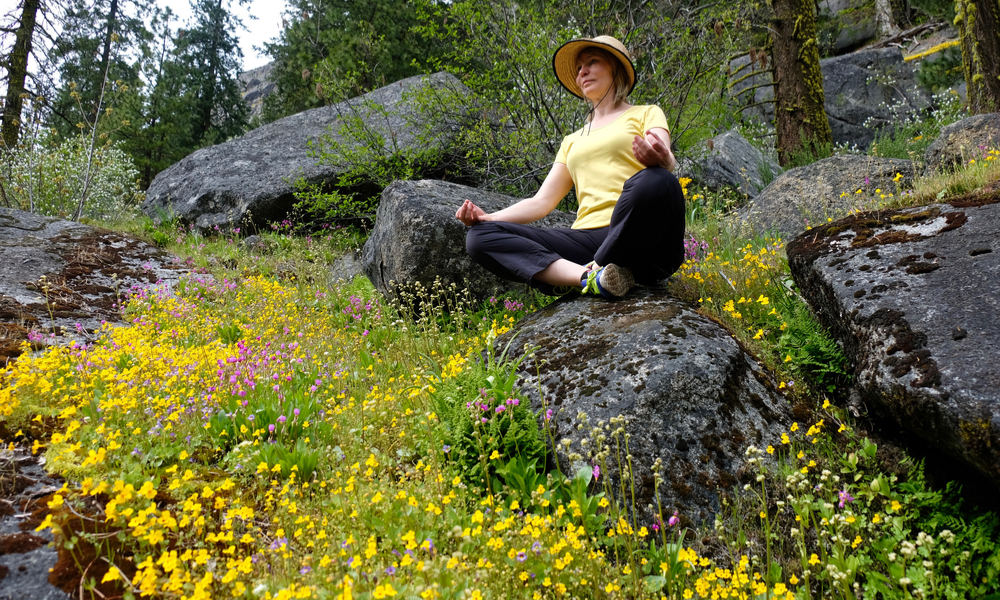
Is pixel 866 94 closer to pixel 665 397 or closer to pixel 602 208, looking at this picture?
pixel 602 208

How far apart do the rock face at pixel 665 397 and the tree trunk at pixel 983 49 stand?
6907 millimetres

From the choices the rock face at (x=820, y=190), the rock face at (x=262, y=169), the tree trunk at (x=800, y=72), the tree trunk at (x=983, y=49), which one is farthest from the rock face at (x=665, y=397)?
the tree trunk at (x=983, y=49)

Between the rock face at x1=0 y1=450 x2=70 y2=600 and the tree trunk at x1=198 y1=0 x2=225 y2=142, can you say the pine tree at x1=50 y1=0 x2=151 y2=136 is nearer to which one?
the tree trunk at x1=198 y1=0 x2=225 y2=142

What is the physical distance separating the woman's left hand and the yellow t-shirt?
0.39m

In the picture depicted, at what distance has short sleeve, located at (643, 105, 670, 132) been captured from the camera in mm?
3695

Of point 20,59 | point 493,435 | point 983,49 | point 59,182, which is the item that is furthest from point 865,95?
point 20,59

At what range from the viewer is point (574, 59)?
424cm

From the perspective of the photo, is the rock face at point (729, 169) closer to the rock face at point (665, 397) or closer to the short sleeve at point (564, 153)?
the short sleeve at point (564, 153)

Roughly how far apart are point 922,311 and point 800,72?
701 centimetres

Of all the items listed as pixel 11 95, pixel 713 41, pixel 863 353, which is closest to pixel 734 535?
pixel 863 353

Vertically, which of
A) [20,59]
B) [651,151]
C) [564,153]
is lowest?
[651,151]

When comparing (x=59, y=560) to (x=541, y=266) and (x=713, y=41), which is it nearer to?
(x=541, y=266)

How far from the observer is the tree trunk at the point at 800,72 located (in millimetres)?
7738

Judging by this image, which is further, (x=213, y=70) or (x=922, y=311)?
(x=213, y=70)
